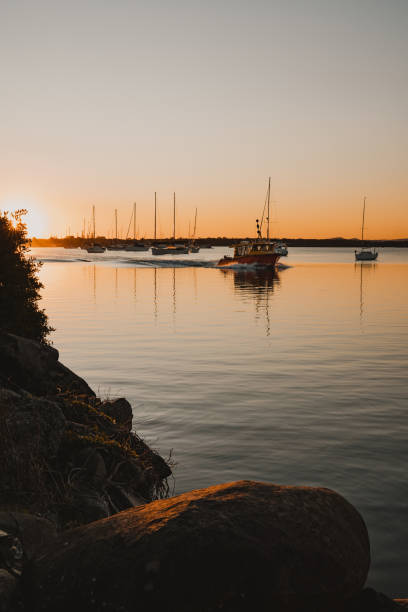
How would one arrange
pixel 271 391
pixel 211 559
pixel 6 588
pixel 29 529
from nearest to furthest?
pixel 211 559, pixel 6 588, pixel 29 529, pixel 271 391

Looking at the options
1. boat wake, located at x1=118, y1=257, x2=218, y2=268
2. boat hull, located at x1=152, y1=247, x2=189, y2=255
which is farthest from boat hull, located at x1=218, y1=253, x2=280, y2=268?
boat hull, located at x1=152, y1=247, x2=189, y2=255

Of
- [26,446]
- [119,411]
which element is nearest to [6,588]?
[26,446]

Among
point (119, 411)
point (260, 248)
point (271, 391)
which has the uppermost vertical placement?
point (260, 248)

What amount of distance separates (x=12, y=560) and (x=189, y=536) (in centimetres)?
152

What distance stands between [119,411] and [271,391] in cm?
508

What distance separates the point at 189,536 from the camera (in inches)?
159

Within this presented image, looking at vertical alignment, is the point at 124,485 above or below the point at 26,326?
below

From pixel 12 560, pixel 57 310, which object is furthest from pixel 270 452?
pixel 57 310

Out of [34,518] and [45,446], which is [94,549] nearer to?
[34,518]

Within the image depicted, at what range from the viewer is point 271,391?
48.3 feet

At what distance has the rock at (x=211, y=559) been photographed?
12.6 feet

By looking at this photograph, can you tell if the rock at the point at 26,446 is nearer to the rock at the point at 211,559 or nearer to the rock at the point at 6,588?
the rock at the point at 6,588

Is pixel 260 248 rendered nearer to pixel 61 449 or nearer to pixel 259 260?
pixel 259 260

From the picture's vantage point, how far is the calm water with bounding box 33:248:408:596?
9.13 meters
